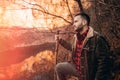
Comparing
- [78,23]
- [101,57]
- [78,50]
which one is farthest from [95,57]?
[78,23]

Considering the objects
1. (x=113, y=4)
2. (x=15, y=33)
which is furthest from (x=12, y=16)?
(x=113, y=4)

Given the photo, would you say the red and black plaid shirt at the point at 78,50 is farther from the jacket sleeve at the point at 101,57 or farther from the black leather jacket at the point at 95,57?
the jacket sleeve at the point at 101,57

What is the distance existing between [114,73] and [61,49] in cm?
448

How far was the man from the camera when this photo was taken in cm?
591

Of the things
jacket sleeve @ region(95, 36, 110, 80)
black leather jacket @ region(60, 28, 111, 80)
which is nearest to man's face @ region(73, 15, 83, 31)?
black leather jacket @ region(60, 28, 111, 80)

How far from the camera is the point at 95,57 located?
593cm

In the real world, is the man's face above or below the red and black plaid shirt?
above

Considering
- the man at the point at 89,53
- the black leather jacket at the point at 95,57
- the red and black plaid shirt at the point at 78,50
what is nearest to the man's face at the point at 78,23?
the man at the point at 89,53

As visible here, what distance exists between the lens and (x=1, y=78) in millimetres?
12961

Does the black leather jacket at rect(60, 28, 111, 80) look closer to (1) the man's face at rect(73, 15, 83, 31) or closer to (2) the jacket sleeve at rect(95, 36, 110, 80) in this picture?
(2) the jacket sleeve at rect(95, 36, 110, 80)

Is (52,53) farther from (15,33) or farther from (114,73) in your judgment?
(114,73)

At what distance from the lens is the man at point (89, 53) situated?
19.4ft

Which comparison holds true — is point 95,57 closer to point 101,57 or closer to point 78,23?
point 101,57

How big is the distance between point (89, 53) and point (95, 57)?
0.49 feet
